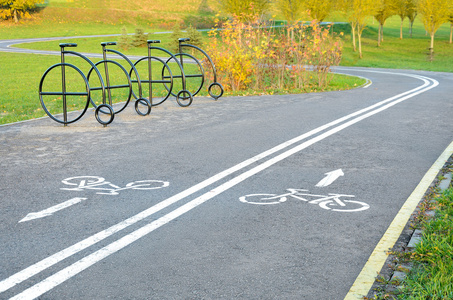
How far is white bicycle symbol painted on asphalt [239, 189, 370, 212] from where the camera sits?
546cm

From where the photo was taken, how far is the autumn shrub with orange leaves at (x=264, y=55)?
650 inches

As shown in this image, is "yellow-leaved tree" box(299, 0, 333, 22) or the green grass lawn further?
"yellow-leaved tree" box(299, 0, 333, 22)

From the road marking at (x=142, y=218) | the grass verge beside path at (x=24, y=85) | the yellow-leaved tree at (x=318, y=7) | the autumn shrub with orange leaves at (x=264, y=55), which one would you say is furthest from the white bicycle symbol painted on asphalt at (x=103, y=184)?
the yellow-leaved tree at (x=318, y=7)

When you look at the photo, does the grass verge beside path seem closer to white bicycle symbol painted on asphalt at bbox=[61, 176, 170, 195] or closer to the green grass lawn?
the green grass lawn

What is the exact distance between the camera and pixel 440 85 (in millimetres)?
19828

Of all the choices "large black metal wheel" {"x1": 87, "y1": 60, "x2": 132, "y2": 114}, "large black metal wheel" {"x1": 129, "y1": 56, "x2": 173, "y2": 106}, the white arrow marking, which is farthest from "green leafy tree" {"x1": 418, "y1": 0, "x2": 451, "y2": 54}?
the white arrow marking

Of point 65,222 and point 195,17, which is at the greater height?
point 195,17

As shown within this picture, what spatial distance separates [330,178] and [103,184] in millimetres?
2834

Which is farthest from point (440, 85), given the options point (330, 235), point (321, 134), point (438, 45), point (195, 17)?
point (195, 17)

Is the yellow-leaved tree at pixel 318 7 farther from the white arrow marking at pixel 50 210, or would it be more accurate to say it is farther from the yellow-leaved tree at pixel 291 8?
the white arrow marking at pixel 50 210

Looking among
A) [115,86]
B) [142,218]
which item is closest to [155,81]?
[115,86]

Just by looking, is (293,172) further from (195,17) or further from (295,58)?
(195,17)

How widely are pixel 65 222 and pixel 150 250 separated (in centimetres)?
114

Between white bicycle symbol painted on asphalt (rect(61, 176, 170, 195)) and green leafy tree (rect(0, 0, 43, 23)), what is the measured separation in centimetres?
5947
